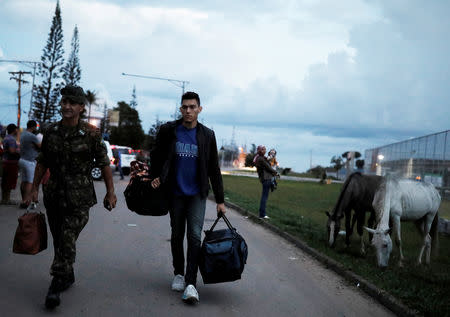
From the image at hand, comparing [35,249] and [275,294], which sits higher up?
[35,249]

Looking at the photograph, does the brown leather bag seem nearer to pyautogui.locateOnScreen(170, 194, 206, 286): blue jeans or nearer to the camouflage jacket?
the camouflage jacket

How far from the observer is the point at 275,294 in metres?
5.82

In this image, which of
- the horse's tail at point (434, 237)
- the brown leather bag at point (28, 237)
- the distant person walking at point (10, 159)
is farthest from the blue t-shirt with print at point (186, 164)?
the distant person walking at point (10, 159)

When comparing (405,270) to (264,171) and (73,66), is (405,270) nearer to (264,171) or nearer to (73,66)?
(264,171)

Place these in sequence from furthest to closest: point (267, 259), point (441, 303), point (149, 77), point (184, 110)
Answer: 1. point (149, 77)
2. point (267, 259)
3. point (441, 303)
4. point (184, 110)

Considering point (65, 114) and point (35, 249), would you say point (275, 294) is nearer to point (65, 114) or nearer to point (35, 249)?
point (35, 249)

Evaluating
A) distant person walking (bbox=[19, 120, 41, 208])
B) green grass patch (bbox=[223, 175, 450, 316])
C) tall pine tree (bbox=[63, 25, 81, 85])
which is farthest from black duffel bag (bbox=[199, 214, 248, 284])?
tall pine tree (bbox=[63, 25, 81, 85])

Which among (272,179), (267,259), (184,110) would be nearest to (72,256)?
(184,110)

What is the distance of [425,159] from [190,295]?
14.2 metres

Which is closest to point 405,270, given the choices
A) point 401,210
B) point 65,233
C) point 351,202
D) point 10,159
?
point 401,210

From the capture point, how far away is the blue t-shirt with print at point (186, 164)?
16.8ft

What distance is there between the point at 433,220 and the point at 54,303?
307 inches

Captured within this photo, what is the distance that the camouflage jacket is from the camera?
15.3ft

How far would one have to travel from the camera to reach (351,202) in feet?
32.2
